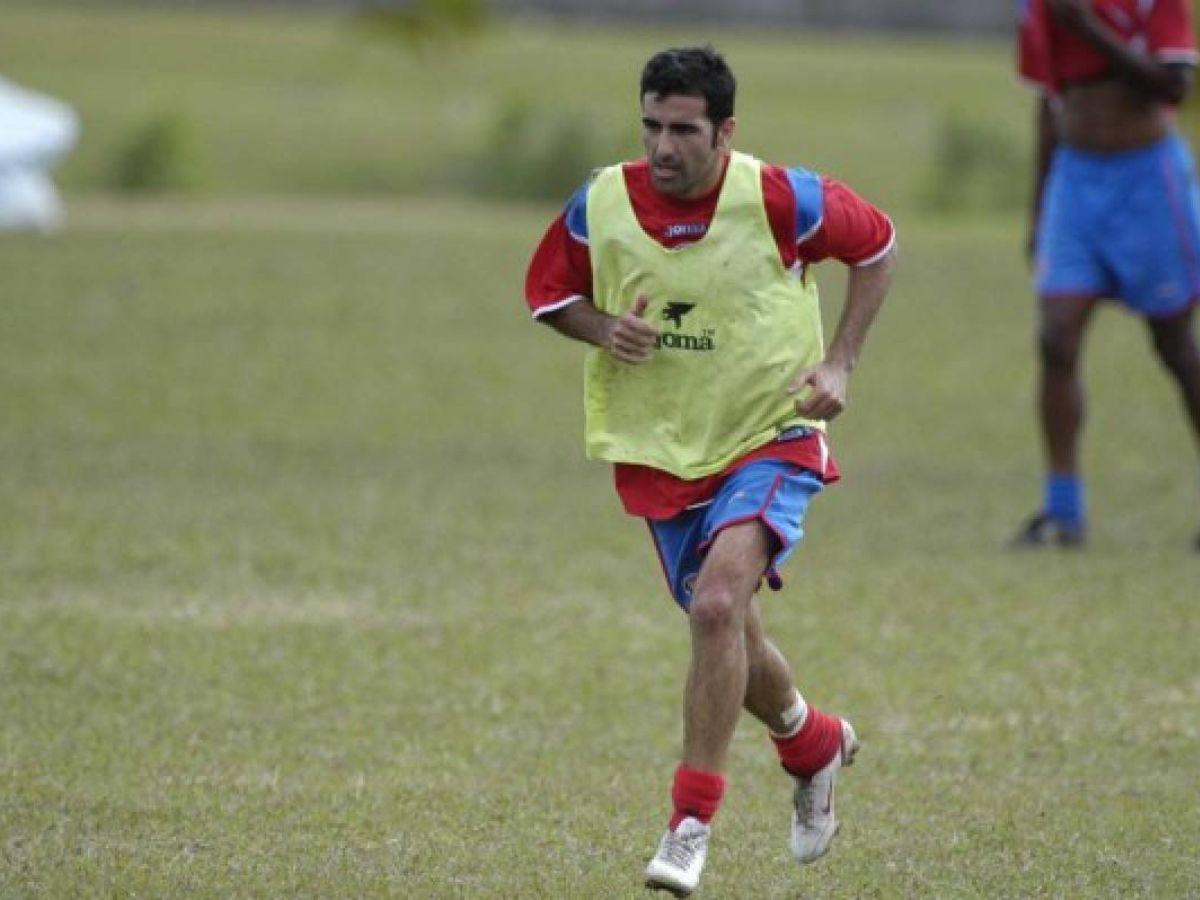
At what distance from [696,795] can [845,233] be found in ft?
4.59

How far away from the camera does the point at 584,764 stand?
23.5ft

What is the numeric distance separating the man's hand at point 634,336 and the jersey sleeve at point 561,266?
0.24 meters

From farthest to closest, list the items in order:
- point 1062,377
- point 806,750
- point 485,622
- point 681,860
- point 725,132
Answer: point 1062,377
point 485,622
point 806,750
point 725,132
point 681,860

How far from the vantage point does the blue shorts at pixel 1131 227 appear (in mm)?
10414

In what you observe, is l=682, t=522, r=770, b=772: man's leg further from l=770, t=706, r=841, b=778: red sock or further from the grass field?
l=770, t=706, r=841, b=778: red sock

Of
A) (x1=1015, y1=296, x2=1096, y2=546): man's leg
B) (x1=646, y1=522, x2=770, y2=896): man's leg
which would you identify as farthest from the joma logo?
(x1=1015, y1=296, x2=1096, y2=546): man's leg

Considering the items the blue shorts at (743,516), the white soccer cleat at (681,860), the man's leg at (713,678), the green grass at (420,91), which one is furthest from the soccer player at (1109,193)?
the green grass at (420,91)

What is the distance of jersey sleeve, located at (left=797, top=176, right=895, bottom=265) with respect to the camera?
236 inches

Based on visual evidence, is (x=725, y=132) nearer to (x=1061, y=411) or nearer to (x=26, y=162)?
Result: (x=1061, y=411)

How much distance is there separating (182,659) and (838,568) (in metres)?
3.11

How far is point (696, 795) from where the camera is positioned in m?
5.61

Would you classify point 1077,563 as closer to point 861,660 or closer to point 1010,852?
point 861,660

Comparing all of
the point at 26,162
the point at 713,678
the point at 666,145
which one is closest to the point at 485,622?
the point at 713,678

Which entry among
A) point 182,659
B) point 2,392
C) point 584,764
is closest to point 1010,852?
point 584,764
